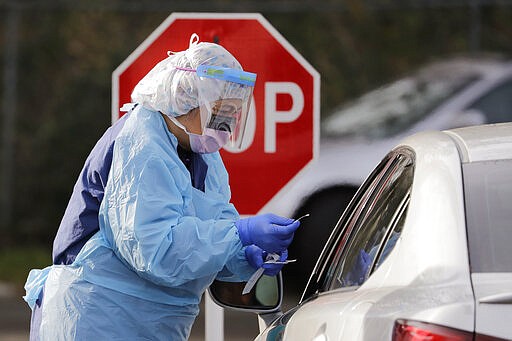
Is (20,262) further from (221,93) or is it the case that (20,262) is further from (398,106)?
(221,93)

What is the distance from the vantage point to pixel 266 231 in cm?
397

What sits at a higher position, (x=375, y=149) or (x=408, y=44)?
(x=408, y=44)

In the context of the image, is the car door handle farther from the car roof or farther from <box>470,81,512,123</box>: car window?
<box>470,81,512,123</box>: car window

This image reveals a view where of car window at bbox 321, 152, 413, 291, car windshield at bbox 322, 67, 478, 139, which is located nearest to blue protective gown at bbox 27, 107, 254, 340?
car window at bbox 321, 152, 413, 291

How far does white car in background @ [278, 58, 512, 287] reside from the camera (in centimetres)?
890

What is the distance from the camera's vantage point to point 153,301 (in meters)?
4.04

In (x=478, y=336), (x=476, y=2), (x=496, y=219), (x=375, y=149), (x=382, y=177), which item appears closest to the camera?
(x=478, y=336)

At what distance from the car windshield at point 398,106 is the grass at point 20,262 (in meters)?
3.07

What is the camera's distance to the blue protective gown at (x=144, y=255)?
12.5ft

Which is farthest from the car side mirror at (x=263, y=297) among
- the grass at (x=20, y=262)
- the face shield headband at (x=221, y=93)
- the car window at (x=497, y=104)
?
the grass at (x=20, y=262)

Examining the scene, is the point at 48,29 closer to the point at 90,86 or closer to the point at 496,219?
the point at 90,86

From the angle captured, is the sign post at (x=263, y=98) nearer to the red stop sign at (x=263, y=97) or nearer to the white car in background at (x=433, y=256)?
the red stop sign at (x=263, y=97)

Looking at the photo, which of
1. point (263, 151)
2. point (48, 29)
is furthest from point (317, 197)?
point (48, 29)

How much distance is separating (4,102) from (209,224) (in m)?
9.64
